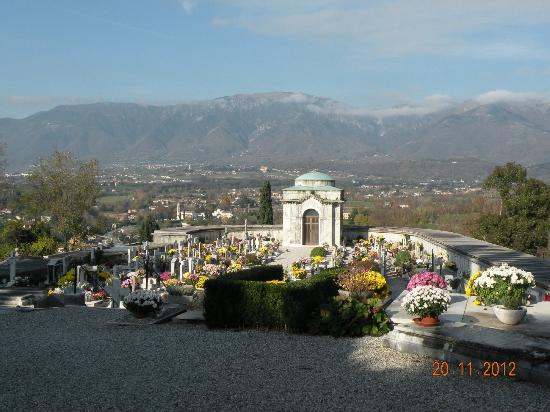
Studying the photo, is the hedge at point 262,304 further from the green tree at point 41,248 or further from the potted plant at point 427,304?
the green tree at point 41,248

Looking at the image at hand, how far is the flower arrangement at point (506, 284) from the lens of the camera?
39.3ft

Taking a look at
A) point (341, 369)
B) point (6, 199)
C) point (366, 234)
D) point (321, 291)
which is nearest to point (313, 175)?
point (366, 234)

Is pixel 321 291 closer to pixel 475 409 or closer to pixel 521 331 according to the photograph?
pixel 521 331

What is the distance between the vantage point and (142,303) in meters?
14.6

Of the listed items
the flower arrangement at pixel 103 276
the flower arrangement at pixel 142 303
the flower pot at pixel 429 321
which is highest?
the flower pot at pixel 429 321

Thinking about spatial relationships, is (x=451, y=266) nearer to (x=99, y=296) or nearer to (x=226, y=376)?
(x=99, y=296)

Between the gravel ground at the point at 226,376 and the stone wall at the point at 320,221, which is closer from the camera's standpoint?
the gravel ground at the point at 226,376

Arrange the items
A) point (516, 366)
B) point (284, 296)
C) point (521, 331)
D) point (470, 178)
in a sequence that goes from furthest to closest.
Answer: point (470, 178), point (284, 296), point (521, 331), point (516, 366)

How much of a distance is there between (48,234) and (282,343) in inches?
1015

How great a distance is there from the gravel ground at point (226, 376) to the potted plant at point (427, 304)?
865 millimetres

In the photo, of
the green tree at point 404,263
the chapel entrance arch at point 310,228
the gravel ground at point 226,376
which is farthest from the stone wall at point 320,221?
the gravel ground at point 226,376

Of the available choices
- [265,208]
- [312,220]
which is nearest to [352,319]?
[312,220]

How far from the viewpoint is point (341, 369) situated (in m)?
10.1

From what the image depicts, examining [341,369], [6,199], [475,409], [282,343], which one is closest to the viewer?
[475,409]
